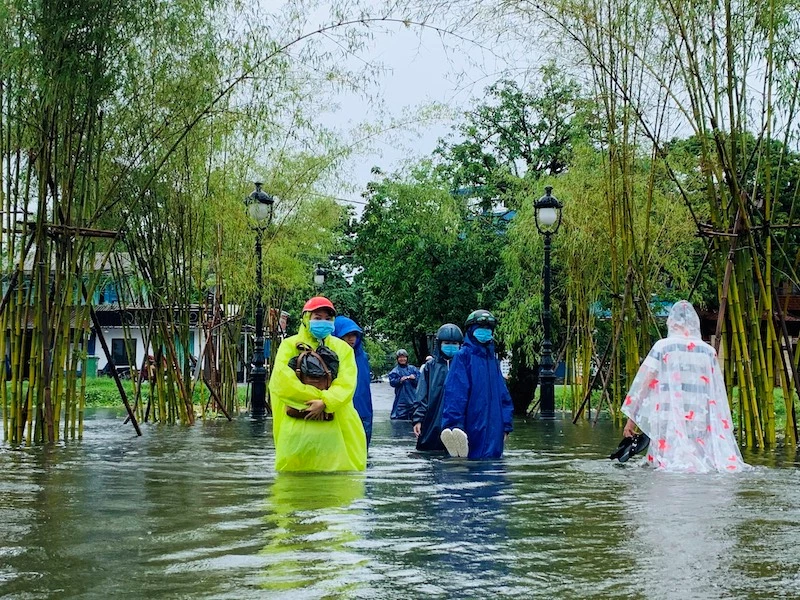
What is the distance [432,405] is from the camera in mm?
12766

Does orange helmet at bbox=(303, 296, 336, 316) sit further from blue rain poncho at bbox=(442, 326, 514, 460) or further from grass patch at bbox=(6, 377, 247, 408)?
grass patch at bbox=(6, 377, 247, 408)

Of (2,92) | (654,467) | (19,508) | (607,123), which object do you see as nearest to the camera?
(19,508)

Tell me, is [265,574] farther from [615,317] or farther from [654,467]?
[615,317]

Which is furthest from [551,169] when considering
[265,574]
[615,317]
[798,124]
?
[265,574]

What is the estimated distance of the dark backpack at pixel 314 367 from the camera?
364 inches

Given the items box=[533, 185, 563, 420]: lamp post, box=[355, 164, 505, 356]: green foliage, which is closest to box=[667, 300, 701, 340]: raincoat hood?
box=[533, 185, 563, 420]: lamp post

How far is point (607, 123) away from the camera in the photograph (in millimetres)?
15617

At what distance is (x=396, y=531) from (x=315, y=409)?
9.13ft

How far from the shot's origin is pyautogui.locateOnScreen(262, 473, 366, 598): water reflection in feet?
16.0

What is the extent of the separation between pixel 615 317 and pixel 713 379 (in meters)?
7.92

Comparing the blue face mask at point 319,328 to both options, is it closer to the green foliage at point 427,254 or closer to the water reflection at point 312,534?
the water reflection at point 312,534

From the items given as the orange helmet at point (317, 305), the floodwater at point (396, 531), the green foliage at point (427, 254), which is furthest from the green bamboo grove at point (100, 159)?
the green foliage at point (427, 254)

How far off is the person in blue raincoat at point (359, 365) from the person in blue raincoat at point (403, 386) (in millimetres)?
10169

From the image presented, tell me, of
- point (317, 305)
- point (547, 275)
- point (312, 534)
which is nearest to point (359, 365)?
point (317, 305)
